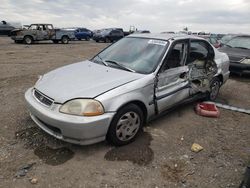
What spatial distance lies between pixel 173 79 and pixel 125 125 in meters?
1.28

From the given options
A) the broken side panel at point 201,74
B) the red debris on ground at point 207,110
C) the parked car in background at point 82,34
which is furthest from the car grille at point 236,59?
the parked car in background at point 82,34

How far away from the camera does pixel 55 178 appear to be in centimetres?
287

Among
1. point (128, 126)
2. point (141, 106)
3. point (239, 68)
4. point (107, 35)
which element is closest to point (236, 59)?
point (239, 68)

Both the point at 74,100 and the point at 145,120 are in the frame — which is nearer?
the point at 74,100

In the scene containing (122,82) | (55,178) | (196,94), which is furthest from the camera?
(196,94)

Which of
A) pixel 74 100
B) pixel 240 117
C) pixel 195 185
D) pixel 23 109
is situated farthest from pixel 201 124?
pixel 23 109

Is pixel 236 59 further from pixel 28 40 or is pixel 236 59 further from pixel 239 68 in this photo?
pixel 28 40

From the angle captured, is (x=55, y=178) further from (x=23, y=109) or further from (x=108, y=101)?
(x=23, y=109)

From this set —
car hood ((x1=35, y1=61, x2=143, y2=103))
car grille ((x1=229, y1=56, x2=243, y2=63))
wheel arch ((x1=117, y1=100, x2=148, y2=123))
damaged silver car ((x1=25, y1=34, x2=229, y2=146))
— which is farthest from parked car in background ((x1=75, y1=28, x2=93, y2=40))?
wheel arch ((x1=117, y1=100, x2=148, y2=123))

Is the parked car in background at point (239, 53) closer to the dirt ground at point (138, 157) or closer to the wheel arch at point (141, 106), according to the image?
the dirt ground at point (138, 157)

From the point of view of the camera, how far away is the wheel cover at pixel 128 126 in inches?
135

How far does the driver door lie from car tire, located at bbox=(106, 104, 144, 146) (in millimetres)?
497

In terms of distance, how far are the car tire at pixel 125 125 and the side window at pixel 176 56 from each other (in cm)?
92

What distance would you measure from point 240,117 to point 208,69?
1.17 meters
